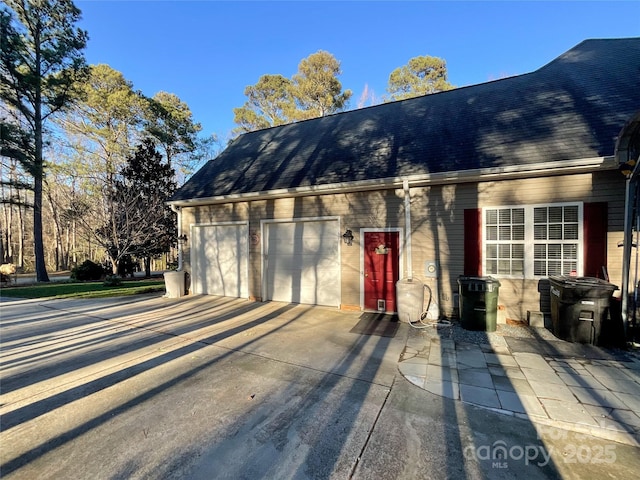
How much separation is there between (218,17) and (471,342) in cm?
1225

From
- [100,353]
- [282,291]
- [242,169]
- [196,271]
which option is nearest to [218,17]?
[242,169]

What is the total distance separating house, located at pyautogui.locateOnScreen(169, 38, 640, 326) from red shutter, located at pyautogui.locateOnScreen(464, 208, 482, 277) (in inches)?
0.8

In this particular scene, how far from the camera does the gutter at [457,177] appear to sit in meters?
4.88

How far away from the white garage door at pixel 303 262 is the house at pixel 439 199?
35mm

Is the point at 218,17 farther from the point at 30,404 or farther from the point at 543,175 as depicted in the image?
the point at 30,404

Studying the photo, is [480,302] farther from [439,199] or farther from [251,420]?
[251,420]

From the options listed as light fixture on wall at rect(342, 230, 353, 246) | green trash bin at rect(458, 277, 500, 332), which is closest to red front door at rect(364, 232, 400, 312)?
light fixture on wall at rect(342, 230, 353, 246)

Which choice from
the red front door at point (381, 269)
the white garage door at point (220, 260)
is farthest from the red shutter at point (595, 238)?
the white garage door at point (220, 260)

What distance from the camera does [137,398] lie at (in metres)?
3.14

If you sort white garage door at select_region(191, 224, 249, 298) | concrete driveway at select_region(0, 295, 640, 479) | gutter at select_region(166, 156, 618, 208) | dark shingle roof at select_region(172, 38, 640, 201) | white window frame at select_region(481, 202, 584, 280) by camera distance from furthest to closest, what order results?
1. white garage door at select_region(191, 224, 249, 298)
2. dark shingle roof at select_region(172, 38, 640, 201)
3. white window frame at select_region(481, 202, 584, 280)
4. gutter at select_region(166, 156, 618, 208)
5. concrete driveway at select_region(0, 295, 640, 479)

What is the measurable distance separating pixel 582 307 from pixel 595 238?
1.44 meters

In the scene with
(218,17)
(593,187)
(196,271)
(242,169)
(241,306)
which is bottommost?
(241,306)

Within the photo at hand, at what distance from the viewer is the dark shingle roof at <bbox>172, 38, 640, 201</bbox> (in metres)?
5.61

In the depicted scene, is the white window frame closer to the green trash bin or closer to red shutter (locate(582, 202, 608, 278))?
red shutter (locate(582, 202, 608, 278))
